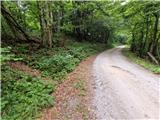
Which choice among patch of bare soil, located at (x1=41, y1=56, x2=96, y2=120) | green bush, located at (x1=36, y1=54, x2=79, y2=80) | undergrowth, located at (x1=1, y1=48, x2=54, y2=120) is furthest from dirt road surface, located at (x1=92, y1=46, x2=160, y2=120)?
undergrowth, located at (x1=1, y1=48, x2=54, y2=120)

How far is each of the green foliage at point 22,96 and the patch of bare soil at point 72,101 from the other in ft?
1.20

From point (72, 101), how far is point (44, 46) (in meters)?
9.18

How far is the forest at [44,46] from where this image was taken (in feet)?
21.8

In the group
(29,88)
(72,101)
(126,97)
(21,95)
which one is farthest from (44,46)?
(126,97)

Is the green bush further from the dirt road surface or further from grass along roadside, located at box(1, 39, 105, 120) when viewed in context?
the dirt road surface

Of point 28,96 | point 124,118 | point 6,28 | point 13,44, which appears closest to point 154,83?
point 124,118

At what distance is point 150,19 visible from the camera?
2027 centimetres

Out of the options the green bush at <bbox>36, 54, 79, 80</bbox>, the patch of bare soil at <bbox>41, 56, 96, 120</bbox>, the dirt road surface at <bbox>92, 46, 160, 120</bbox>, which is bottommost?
the patch of bare soil at <bbox>41, 56, 96, 120</bbox>

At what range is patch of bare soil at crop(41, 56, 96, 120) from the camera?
19.2 ft

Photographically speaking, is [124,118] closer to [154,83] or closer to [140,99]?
[140,99]

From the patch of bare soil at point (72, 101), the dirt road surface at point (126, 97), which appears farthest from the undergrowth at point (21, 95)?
the dirt road surface at point (126, 97)

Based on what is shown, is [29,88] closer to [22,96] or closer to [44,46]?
[22,96]

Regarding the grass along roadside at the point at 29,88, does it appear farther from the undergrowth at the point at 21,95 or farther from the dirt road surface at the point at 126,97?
the dirt road surface at the point at 126,97

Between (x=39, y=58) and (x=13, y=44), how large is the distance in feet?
9.64
